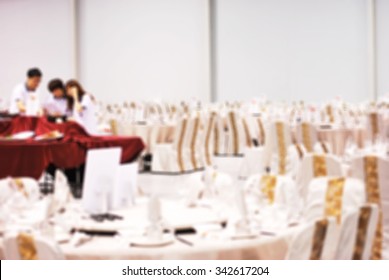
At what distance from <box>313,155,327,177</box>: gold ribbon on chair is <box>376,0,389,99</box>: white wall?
1014cm

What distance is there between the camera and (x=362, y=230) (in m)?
2.38

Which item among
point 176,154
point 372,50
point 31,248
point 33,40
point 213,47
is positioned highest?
point 33,40

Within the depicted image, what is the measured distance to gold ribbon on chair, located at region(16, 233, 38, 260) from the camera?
2133 millimetres

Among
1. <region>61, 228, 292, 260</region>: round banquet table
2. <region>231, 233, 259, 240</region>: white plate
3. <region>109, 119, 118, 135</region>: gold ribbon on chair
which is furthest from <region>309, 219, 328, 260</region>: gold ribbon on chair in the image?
<region>109, 119, 118, 135</region>: gold ribbon on chair

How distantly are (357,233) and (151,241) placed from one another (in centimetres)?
78

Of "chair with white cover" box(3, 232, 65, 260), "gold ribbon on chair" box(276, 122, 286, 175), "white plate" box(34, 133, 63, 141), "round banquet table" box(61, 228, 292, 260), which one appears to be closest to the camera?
"chair with white cover" box(3, 232, 65, 260)

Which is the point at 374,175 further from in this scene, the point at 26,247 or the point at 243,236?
the point at 26,247

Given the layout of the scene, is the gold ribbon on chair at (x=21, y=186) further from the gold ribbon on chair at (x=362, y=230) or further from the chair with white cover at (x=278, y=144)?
the chair with white cover at (x=278, y=144)

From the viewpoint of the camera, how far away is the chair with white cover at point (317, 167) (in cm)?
413

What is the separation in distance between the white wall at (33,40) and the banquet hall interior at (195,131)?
0.03 meters

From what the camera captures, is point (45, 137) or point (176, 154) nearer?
point (45, 137)

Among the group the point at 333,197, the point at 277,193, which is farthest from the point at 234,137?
the point at 333,197

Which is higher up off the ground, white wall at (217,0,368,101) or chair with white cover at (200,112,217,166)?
white wall at (217,0,368,101)

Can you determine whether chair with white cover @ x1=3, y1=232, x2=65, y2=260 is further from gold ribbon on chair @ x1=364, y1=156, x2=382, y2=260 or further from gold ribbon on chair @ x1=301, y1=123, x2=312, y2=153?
gold ribbon on chair @ x1=301, y1=123, x2=312, y2=153
